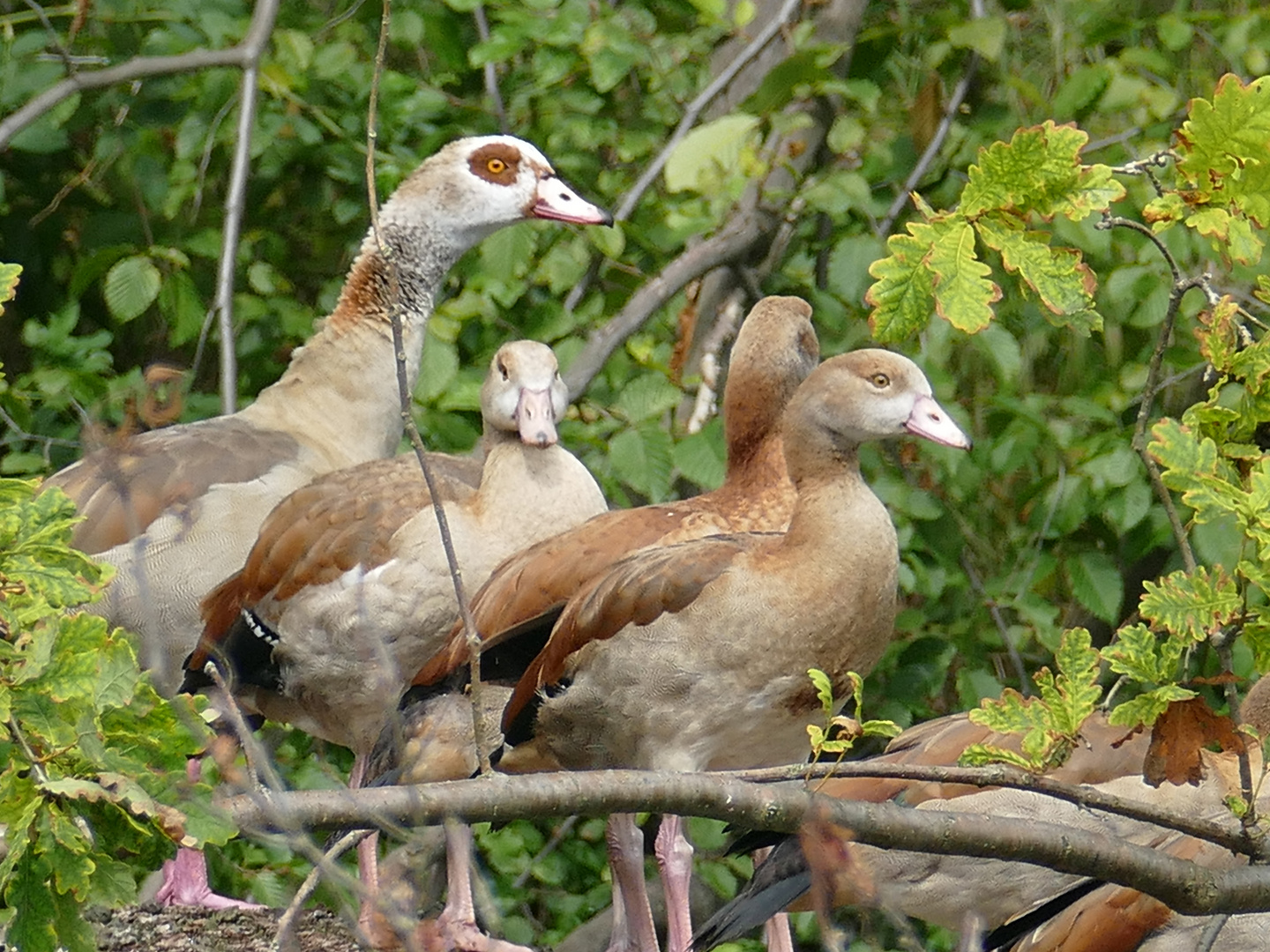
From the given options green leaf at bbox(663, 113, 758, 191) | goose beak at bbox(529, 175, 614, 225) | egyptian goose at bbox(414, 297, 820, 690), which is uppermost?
green leaf at bbox(663, 113, 758, 191)

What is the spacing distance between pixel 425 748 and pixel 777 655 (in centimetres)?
78

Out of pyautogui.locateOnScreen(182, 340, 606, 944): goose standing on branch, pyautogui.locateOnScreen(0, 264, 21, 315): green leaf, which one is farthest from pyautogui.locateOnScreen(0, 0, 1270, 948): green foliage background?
pyautogui.locateOnScreen(0, 264, 21, 315): green leaf

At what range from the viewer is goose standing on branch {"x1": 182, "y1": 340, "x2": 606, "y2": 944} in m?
4.09

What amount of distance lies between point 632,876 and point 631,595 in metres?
0.74

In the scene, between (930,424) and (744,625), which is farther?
(930,424)

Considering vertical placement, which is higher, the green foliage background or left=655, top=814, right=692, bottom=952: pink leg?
the green foliage background

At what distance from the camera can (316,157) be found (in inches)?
212

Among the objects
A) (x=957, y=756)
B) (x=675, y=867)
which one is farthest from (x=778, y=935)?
(x=957, y=756)

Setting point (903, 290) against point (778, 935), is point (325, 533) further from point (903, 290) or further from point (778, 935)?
point (903, 290)

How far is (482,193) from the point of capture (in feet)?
16.5

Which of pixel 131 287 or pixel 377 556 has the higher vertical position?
pixel 131 287

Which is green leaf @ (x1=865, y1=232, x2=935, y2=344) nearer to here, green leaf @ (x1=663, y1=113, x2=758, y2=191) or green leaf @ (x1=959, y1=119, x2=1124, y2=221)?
green leaf @ (x1=959, y1=119, x2=1124, y2=221)

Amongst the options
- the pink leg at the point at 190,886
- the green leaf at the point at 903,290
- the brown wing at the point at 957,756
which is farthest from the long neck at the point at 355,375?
the green leaf at the point at 903,290

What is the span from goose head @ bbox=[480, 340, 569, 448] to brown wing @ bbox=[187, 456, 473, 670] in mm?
225
